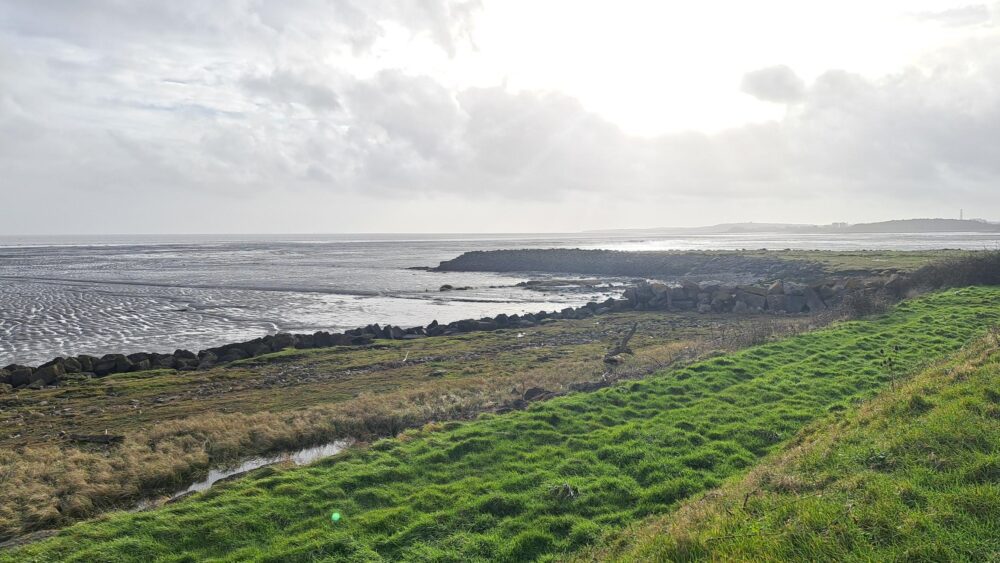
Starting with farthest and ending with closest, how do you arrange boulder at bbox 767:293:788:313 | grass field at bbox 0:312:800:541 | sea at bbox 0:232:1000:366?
boulder at bbox 767:293:788:313, sea at bbox 0:232:1000:366, grass field at bbox 0:312:800:541

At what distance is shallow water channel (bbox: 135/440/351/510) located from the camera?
1261cm

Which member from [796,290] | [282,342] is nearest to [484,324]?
→ [282,342]

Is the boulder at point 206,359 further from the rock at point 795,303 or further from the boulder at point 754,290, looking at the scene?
the rock at point 795,303

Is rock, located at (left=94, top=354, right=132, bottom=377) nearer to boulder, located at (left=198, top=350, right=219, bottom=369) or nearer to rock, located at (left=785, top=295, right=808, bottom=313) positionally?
boulder, located at (left=198, top=350, right=219, bottom=369)

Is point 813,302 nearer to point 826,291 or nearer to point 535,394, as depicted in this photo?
point 826,291

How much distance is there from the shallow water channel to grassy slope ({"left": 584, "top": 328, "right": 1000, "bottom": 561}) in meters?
8.90

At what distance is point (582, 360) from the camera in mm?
24766

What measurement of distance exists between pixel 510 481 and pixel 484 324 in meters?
26.5

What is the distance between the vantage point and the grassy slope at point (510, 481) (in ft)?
30.7

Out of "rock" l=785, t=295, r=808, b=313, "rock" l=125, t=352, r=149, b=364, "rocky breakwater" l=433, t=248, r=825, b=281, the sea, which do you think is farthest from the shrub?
"rock" l=125, t=352, r=149, b=364

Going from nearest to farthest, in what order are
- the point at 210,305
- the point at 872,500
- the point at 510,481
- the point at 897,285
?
the point at 872,500, the point at 510,481, the point at 897,285, the point at 210,305

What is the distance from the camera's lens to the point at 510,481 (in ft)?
36.5

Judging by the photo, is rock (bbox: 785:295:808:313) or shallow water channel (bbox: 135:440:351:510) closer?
shallow water channel (bbox: 135:440:351:510)

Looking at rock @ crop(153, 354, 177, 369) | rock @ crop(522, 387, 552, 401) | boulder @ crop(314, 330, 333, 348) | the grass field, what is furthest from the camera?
boulder @ crop(314, 330, 333, 348)
